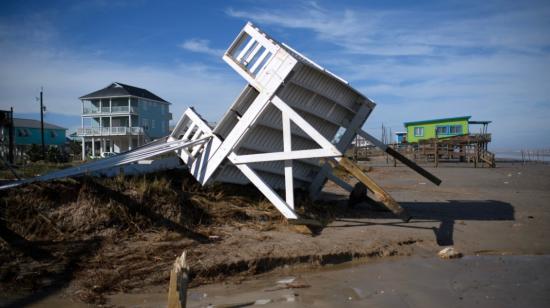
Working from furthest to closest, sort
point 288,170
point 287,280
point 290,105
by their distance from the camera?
point 290,105
point 288,170
point 287,280

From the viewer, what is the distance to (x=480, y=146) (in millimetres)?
38938

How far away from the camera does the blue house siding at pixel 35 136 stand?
57844 mm

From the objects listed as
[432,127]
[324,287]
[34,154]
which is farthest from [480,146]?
[34,154]

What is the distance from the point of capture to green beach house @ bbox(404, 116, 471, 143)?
157ft

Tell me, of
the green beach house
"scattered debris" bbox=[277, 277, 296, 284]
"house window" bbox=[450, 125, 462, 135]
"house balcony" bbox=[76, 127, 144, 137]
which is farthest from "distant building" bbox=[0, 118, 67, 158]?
"scattered debris" bbox=[277, 277, 296, 284]

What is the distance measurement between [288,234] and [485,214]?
5.96m

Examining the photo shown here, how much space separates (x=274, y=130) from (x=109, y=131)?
Answer: 47.8 m

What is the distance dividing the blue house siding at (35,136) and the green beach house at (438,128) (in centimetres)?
5178

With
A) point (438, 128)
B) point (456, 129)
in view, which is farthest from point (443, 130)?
point (456, 129)

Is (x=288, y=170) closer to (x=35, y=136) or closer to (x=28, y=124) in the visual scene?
(x=35, y=136)

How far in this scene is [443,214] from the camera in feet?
35.3

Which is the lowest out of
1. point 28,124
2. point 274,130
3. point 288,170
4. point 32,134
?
point 288,170

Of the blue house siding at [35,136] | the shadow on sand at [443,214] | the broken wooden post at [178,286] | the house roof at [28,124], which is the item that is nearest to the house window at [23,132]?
the blue house siding at [35,136]

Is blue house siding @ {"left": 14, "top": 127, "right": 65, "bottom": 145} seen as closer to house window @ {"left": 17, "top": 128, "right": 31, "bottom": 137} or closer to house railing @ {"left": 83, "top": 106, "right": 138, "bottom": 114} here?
house window @ {"left": 17, "top": 128, "right": 31, "bottom": 137}
